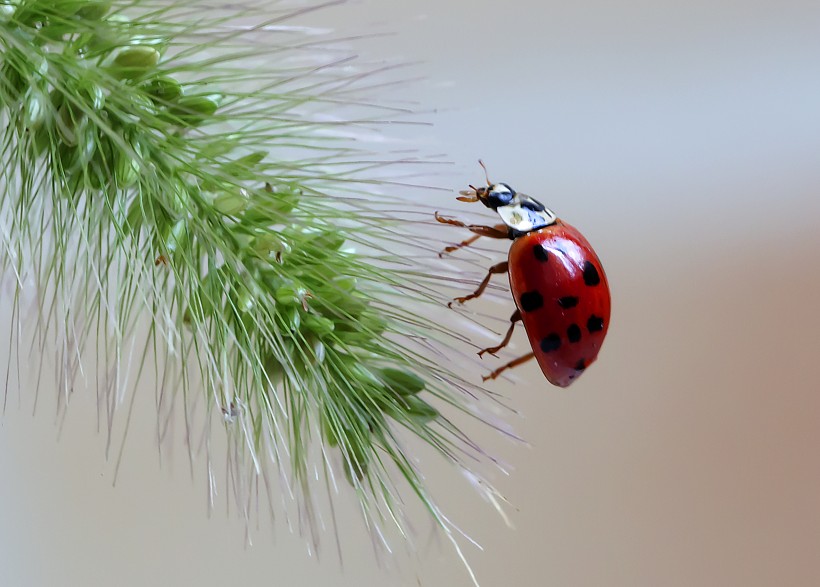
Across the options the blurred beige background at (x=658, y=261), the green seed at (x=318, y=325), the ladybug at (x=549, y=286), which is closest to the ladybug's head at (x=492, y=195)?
the ladybug at (x=549, y=286)

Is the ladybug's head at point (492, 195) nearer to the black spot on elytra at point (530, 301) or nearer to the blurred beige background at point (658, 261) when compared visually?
the black spot on elytra at point (530, 301)

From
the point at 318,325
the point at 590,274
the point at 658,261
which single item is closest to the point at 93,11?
the point at 318,325

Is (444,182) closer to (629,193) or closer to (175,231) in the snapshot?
(629,193)

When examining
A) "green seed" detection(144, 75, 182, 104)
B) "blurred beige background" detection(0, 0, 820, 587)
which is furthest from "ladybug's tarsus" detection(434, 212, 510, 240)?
"blurred beige background" detection(0, 0, 820, 587)

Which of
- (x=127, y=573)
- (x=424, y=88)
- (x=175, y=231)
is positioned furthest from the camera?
(x=424, y=88)

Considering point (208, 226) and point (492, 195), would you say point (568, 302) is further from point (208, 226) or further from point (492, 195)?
point (208, 226)

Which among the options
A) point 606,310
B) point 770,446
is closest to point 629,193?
point 770,446
